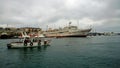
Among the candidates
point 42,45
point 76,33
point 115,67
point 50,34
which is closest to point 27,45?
point 42,45

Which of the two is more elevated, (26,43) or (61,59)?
(26,43)

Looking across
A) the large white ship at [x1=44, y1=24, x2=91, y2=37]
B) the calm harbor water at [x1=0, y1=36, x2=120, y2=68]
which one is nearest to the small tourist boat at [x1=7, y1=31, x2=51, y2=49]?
the calm harbor water at [x1=0, y1=36, x2=120, y2=68]

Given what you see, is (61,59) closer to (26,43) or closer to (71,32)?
(26,43)

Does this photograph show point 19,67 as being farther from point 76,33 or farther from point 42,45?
point 76,33

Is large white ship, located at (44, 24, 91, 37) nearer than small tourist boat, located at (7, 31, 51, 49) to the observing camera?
No

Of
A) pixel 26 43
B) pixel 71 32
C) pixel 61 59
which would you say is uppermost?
pixel 71 32

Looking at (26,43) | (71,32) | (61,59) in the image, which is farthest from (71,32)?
(61,59)

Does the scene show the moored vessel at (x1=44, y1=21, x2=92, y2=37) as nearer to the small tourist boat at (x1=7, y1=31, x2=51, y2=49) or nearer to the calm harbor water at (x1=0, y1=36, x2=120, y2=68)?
the small tourist boat at (x1=7, y1=31, x2=51, y2=49)

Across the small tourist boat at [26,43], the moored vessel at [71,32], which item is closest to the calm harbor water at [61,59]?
the small tourist boat at [26,43]

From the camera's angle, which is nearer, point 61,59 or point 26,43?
point 61,59

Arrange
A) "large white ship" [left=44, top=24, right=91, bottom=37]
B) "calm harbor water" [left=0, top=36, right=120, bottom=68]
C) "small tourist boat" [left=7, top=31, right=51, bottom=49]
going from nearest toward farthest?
"calm harbor water" [left=0, top=36, right=120, bottom=68] → "small tourist boat" [left=7, top=31, right=51, bottom=49] → "large white ship" [left=44, top=24, right=91, bottom=37]

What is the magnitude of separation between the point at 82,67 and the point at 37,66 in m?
6.83

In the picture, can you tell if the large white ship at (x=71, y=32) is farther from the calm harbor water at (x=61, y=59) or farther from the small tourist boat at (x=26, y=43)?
the calm harbor water at (x=61, y=59)

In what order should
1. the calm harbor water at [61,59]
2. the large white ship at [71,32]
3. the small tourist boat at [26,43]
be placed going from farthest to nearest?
the large white ship at [71,32] → the small tourist boat at [26,43] → the calm harbor water at [61,59]
